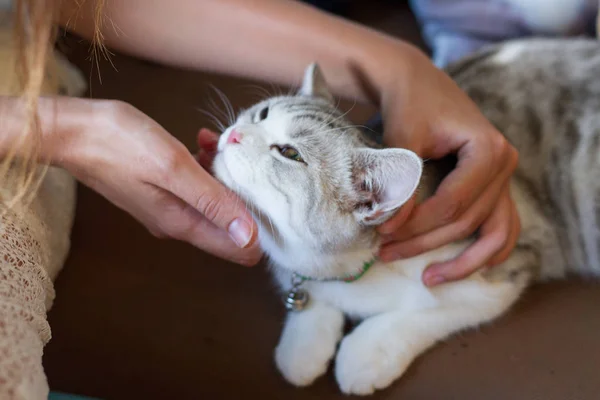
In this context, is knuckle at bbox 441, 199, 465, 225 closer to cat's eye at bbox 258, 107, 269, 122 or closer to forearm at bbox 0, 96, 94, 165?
cat's eye at bbox 258, 107, 269, 122

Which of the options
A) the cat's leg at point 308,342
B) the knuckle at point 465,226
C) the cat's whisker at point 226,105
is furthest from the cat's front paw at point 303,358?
the cat's whisker at point 226,105

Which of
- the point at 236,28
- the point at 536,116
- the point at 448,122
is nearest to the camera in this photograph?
the point at 448,122

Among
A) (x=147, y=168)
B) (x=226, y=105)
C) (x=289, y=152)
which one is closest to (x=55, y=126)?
(x=147, y=168)

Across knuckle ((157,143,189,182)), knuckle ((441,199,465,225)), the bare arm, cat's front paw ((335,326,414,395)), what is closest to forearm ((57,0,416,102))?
the bare arm

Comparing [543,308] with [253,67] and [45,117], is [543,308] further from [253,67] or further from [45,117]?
[45,117]

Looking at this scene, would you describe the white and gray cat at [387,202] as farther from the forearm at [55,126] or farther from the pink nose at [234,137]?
the forearm at [55,126]

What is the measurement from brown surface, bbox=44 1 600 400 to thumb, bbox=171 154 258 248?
32 centimetres

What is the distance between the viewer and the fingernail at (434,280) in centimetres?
97

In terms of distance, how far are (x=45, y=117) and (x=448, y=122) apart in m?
0.67

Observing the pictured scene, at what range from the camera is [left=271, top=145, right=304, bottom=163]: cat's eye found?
0.88 metres

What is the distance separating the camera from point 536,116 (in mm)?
1155

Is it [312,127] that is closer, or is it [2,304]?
[2,304]

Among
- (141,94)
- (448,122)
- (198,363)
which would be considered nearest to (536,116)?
(448,122)

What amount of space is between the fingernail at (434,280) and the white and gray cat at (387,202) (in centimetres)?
3
